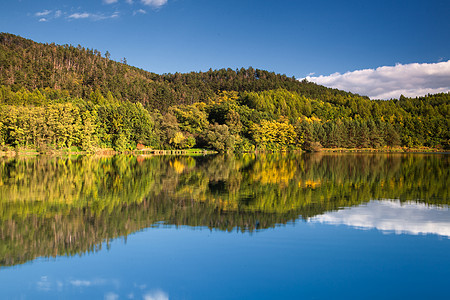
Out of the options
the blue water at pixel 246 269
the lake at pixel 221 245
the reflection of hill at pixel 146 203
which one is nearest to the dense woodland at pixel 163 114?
the reflection of hill at pixel 146 203

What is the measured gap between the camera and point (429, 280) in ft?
24.8

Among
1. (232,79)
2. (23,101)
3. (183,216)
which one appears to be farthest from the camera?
(232,79)

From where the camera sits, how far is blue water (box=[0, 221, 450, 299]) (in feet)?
23.0

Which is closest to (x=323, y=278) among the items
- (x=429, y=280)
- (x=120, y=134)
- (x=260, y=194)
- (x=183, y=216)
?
(x=429, y=280)

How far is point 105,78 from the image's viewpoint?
113875 millimetres

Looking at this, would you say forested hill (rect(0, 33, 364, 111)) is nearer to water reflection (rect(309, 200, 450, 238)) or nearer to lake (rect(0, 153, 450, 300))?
lake (rect(0, 153, 450, 300))

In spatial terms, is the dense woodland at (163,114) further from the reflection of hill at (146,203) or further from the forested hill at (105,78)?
the reflection of hill at (146,203)

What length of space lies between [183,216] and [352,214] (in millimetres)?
6424

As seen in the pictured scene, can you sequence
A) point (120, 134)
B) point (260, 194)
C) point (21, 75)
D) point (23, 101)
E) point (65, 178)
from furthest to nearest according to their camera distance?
point (21, 75)
point (23, 101)
point (120, 134)
point (65, 178)
point (260, 194)

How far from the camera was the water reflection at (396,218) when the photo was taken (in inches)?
458

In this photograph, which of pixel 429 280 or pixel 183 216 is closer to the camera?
pixel 429 280

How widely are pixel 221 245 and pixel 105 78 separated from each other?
11380 centimetres

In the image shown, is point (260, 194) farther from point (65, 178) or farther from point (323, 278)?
point (65, 178)

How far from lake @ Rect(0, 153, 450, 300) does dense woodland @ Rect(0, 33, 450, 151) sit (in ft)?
141
